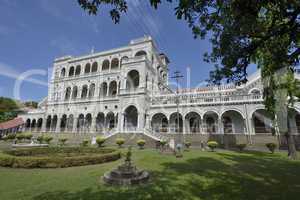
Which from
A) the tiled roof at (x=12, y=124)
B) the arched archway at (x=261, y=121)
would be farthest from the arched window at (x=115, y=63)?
the arched archway at (x=261, y=121)

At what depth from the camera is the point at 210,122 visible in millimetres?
25906

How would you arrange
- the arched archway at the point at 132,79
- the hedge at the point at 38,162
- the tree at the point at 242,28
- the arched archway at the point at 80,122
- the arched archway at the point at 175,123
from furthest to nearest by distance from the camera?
the arched archway at the point at 80,122 → the arched archway at the point at 132,79 → the arched archway at the point at 175,123 → the hedge at the point at 38,162 → the tree at the point at 242,28

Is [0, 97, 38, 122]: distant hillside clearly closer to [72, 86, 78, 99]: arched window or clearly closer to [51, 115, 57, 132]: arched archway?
[51, 115, 57, 132]: arched archway

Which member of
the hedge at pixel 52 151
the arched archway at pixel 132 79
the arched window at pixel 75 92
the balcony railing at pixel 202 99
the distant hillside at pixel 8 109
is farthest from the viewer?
the distant hillside at pixel 8 109

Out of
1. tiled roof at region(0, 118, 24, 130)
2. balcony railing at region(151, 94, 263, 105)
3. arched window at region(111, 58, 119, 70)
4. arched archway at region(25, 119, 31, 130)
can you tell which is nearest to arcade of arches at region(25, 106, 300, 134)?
balcony railing at region(151, 94, 263, 105)

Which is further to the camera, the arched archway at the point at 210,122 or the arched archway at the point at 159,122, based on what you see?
the arched archway at the point at 159,122

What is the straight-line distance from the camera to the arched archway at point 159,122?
28.3 meters

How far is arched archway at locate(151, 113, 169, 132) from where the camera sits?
2827 centimetres

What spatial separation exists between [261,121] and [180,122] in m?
11.1

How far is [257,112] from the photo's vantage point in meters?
23.1

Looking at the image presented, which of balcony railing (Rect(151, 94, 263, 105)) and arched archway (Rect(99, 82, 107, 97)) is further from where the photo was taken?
arched archway (Rect(99, 82, 107, 97))

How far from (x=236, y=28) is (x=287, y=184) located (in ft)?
22.1

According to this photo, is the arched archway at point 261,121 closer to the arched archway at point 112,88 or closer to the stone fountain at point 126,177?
the stone fountain at point 126,177

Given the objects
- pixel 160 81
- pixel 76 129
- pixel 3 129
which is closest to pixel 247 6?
pixel 160 81
